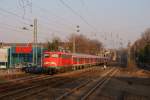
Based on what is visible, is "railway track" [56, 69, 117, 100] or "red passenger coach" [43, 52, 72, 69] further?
"red passenger coach" [43, 52, 72, 69]

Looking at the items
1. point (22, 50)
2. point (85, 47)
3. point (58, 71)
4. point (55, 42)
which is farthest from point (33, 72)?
point (85, 47)

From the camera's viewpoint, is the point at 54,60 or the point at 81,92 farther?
the point at 54,60

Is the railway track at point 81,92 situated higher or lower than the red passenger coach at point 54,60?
lower

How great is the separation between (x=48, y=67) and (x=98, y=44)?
12180 centimetres

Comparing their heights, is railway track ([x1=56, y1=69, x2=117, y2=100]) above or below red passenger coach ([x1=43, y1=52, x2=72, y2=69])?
below

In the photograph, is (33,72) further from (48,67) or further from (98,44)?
(98,44)

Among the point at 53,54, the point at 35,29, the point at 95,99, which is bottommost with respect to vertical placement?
the point at 95,99

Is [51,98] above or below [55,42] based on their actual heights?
below

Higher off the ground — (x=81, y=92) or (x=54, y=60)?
(x=54, y=60)

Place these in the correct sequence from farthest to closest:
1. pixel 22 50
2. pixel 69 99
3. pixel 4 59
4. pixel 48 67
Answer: pixel 22 50 → pixel 4 59 → pixel 48 67 → pixel 69 99

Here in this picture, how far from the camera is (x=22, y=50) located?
7775cm

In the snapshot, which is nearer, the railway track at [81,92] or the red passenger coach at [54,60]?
the railway track at [81,92]

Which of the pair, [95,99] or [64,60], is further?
[64,60]

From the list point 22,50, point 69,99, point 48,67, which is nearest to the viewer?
point 69,99
